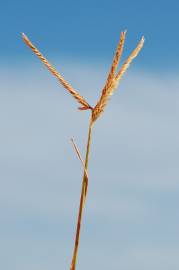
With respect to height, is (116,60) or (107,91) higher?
(116,60)

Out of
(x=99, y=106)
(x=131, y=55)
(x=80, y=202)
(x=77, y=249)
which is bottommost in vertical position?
(x=77, y=249)

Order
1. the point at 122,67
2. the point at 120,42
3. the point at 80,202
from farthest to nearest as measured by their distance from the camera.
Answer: the point at 122,67 < the point at 120,42 < the point at 80,202

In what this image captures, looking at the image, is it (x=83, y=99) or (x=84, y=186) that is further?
(x=83, y=99)

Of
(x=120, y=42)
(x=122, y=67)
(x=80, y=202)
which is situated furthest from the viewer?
(x=122, y=67)

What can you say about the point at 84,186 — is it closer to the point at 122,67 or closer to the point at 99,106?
the point at 99,106

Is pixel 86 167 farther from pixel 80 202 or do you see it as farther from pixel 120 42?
pixel 120 42

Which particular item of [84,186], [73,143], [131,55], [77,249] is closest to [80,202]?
[84,186]

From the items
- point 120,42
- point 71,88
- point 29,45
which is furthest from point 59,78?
point 120,42

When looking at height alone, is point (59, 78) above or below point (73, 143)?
above

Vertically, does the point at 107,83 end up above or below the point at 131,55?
below
